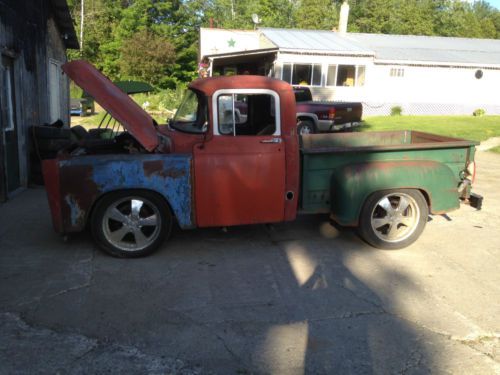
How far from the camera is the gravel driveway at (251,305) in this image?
3.45 m

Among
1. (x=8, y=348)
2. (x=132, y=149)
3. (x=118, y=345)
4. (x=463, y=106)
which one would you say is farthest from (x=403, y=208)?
→ (x=463, y=106)

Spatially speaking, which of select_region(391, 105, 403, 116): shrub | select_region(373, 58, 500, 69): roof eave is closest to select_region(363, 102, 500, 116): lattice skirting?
select_region(391, 105, 403, 116): shrub

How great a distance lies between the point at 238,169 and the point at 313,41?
78.7 feet

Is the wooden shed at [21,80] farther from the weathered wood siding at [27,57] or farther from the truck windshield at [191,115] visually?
the truck windshield at [191,115]

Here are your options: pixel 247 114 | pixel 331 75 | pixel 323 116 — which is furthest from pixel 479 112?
pixel 247 114

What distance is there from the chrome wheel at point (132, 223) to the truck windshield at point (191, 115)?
0.99 meters

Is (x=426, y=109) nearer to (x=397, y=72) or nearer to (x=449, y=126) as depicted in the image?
(x=397, y=72)

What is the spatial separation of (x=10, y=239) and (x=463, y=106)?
2760cm

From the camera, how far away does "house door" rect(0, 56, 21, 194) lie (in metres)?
7.86

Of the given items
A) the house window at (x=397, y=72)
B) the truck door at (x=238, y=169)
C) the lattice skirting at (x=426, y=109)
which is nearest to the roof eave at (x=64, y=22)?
the truck door at (x=238, y=169)

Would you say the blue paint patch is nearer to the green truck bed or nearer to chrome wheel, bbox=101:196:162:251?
chrome wheel, bbox=101:196:162:251

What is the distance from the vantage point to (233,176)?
522cm

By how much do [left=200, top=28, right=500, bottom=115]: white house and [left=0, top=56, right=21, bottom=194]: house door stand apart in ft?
58.6

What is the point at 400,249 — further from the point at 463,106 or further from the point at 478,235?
the point at 463,106
